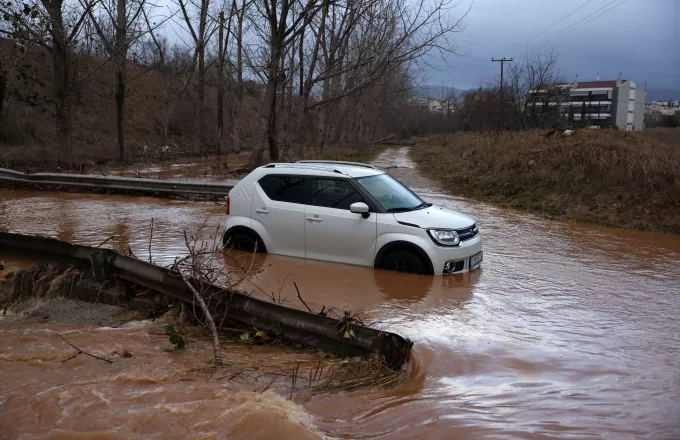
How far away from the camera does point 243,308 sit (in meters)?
6.20

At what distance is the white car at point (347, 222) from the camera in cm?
813

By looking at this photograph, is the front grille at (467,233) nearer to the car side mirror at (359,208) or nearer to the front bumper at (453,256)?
the front bumper at (453,256)

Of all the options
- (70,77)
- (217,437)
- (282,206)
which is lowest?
(217,437)

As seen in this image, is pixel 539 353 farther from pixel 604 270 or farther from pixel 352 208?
pixel 604 270

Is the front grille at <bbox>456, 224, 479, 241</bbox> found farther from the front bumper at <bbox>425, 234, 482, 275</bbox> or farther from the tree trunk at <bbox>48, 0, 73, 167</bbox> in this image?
the tree trunk at <bbox>48, 0, 73, 167</bbox>

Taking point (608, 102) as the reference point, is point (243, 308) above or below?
below

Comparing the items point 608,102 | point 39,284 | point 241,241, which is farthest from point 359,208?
point 608,102

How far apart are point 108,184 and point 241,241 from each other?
10.1 metres

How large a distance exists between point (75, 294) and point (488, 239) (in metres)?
7.60

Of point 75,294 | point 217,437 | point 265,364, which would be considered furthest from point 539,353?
point 75,294

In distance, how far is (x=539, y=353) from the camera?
223 inches

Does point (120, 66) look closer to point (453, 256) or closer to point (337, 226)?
point (337, 226)

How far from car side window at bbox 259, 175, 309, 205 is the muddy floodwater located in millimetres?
927

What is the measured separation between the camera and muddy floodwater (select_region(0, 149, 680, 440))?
4348 millimetres
